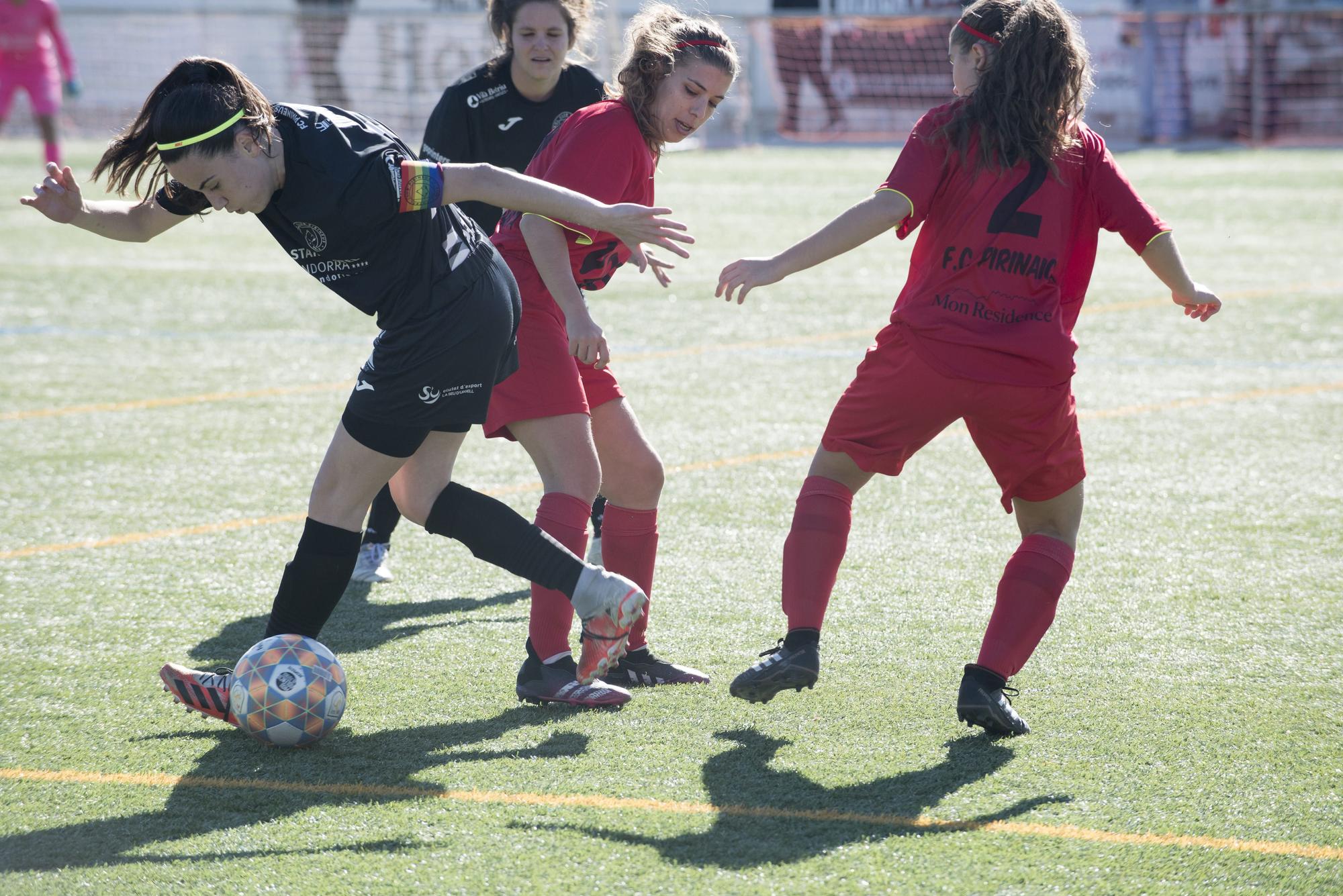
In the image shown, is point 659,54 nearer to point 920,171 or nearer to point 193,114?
point 920,171

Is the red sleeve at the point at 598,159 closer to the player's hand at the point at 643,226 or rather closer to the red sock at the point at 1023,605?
the player's hand at the point at 643,226

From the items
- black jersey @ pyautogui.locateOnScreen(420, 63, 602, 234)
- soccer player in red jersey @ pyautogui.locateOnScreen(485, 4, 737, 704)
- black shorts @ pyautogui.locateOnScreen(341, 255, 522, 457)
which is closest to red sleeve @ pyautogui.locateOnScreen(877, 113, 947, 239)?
soccer player in red jersey @ pyautogui.locateOnScreen(485, 4, 737, 704)

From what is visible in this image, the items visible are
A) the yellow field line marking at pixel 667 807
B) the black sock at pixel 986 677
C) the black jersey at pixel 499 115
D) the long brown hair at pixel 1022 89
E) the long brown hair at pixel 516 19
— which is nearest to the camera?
the yellow field line marking at pixel 667 807

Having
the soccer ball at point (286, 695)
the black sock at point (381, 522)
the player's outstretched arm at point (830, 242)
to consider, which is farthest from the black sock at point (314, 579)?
the black sock at point (381, 522)

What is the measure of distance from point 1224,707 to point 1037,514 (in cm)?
72

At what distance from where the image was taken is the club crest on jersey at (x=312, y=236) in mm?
3607

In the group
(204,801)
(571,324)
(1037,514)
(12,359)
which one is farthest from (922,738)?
(12,359)

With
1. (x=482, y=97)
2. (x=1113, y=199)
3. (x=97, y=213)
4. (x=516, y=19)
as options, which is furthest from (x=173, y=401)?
(x=1113, y=199)

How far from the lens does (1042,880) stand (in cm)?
300

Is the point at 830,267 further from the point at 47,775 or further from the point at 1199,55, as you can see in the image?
the point at 1199,55

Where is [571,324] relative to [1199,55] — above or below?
below

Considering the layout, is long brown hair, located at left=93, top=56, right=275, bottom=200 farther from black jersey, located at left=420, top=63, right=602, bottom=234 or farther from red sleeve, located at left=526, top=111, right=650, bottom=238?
black jersey, located at left=420, top=63, right=602, bottom=234

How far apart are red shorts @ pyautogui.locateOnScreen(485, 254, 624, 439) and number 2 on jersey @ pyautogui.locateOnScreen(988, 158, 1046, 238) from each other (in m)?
1.15

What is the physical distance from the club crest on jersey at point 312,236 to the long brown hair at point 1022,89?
157 cm
